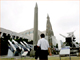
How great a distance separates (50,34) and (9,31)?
1866cm

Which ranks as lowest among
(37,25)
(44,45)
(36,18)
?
(44,45)

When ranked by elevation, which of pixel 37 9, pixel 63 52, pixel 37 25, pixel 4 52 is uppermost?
A: pixel 37 9

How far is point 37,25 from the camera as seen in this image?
56.2 feet

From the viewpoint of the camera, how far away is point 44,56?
4.09 m

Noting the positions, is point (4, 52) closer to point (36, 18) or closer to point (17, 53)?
point (17, 53)

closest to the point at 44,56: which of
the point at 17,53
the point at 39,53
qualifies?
the point at 39,53

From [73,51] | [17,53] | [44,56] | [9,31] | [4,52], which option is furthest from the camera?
[9,31]

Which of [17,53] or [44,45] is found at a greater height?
[44,45]

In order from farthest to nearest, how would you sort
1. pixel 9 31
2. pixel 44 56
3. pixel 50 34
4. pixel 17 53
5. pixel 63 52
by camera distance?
1. pixel 9 31
2. pixel 50 34
3. pixel 17 53
4. pixel 63 52
5. pixel 44 56

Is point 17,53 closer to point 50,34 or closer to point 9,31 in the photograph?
point 50,34

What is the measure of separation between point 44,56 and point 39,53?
0.21 meters

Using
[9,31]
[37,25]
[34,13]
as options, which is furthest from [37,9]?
[9,31]

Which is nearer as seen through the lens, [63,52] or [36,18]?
[63,52]

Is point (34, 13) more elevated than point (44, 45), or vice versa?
point (34, 13)
